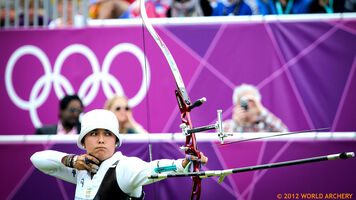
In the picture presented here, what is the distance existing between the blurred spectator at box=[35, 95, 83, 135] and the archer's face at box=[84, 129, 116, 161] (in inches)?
75.0

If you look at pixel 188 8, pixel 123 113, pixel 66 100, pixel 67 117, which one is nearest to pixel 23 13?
pixel 66 100

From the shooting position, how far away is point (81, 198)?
3441mm

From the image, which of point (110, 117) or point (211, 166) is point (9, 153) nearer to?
point (110, 117)

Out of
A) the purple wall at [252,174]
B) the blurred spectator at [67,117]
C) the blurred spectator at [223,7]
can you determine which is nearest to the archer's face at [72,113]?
the blurred spectator at [67,117]

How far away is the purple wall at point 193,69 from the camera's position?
507cm

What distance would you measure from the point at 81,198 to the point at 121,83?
2381 mm

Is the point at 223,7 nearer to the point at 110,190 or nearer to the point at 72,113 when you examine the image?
the point at 72,113

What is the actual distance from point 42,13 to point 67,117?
4.98 ft

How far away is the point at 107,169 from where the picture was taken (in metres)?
3.41

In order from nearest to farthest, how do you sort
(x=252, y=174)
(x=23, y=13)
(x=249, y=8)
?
(x=252, y=174)
(x=249, y=8)
(x=23, y=13)

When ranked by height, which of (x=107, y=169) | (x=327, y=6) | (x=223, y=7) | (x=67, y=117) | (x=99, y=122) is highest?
(x=223, y=7)

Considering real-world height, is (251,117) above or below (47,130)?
below

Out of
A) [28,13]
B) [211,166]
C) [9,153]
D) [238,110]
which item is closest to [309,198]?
[211,166]

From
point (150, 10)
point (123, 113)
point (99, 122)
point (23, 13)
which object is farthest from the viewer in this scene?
point (23, 13)
